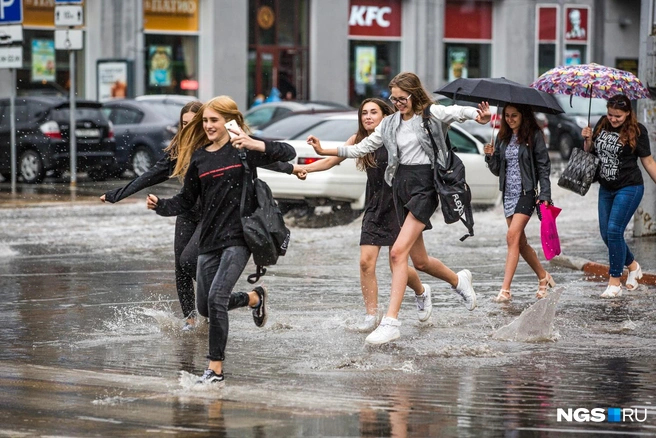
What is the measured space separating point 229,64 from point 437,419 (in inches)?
1279

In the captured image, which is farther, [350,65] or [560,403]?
[350,65]

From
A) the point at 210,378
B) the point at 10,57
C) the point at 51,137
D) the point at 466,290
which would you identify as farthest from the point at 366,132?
the point at 51,137

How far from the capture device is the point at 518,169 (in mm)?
11023

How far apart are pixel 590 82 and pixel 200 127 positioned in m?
4.25

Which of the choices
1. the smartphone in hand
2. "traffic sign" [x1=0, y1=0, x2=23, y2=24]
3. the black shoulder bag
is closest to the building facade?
"traffic sign" [x1=0, y1=0, x2=23, y2=24]

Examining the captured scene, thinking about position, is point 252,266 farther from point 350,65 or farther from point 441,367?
point 350,65

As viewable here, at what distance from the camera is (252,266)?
14.0 m

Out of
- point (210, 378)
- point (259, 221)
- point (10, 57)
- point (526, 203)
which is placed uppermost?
point (10, 57)

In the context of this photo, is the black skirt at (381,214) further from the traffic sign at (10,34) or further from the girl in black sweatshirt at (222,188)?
the traffic sign at (10,34)

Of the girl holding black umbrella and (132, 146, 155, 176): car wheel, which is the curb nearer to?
the girl holding black umbrella

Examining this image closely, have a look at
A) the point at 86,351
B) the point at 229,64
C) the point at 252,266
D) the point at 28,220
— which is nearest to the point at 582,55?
the point at 229,64

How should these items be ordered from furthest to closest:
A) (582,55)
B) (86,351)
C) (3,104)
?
1. (582,55)
2. (3,104)
3. (86,351)

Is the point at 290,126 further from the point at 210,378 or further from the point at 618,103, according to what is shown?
the point at 210,378

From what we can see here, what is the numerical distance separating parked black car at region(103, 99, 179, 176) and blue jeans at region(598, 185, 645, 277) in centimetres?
1603
